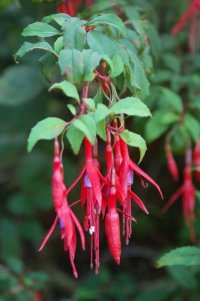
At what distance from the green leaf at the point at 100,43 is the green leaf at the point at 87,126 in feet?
0.51

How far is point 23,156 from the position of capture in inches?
82.4

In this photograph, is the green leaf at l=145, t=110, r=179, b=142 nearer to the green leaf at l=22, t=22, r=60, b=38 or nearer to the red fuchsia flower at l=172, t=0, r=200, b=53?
the red fuchsia flower at l=172, t=0, r=200, b=53

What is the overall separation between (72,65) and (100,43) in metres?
0.09

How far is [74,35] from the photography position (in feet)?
3.04

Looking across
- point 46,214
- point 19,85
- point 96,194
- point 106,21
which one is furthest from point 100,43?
point 46,214

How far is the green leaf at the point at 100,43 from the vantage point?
0.94 meters

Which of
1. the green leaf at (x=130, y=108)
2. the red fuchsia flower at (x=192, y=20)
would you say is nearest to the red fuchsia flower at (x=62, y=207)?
the green leaf at (x=130, y=108)

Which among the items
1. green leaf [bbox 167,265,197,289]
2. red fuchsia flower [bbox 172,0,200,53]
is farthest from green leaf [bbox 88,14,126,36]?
green leaf [bbox 167,265,197,289]

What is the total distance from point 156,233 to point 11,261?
67 cm

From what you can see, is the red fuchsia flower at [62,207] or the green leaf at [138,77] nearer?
the red fuchsia flower at [62,207]

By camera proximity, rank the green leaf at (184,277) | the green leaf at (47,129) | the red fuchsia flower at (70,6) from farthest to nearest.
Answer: the green leaf at (184,277), the red fuchsia flower at (70,6), the green leaf at (47,129)

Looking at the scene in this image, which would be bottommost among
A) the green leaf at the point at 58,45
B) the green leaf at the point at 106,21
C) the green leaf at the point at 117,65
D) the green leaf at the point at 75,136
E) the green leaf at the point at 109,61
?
the green leaf at the point at 75,136

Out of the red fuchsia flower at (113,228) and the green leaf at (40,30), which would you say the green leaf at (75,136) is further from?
the green leaf at (40,30)

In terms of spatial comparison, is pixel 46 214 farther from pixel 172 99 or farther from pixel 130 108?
pixel 130 108
